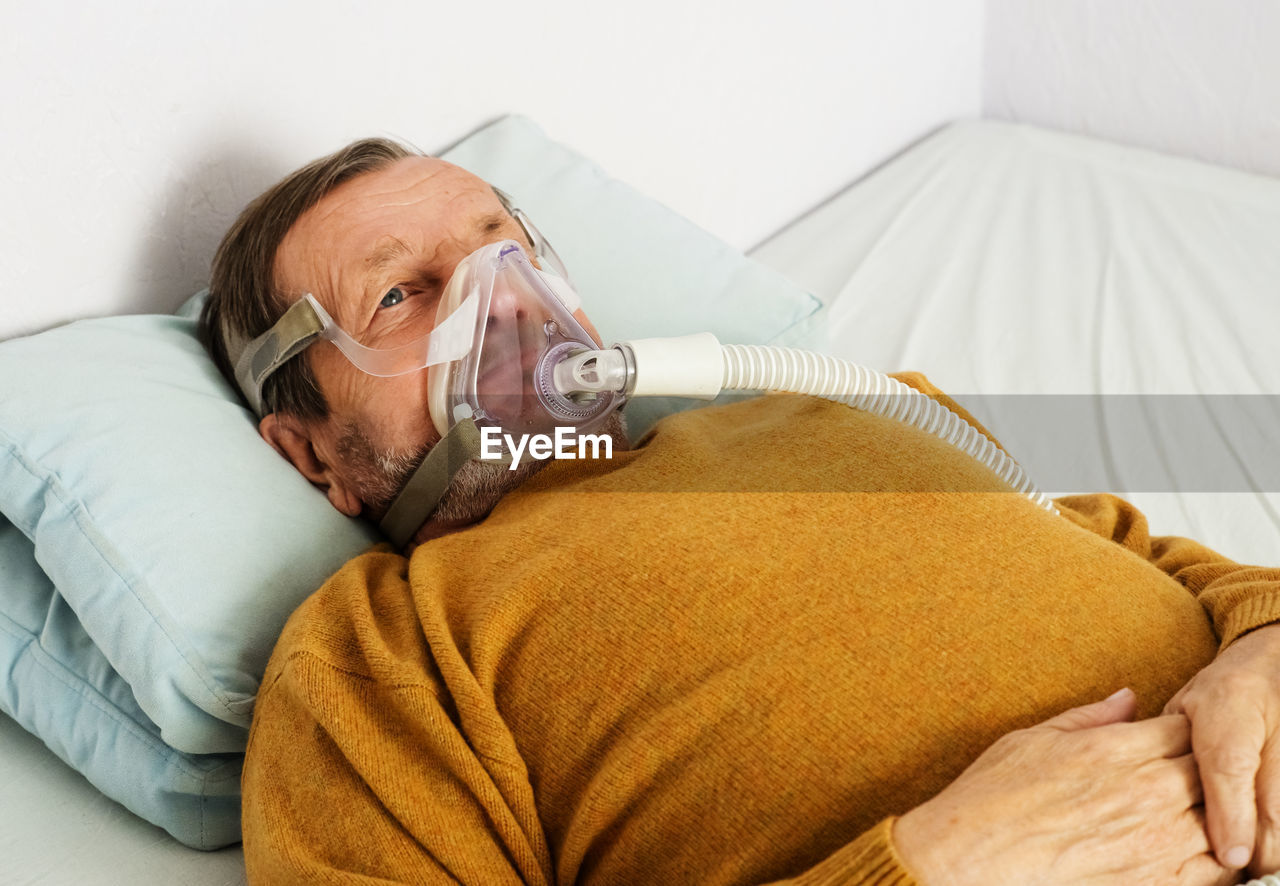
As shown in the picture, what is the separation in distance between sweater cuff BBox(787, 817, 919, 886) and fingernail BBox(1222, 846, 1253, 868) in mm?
232

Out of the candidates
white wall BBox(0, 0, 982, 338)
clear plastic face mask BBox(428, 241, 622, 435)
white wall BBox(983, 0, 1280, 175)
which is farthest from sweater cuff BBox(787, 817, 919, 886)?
white wall BBox(983, 0, 1280, 175)

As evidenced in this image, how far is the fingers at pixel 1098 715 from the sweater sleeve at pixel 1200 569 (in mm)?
160

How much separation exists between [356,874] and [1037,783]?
19.6 inches

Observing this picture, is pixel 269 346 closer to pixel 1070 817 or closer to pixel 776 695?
pixel 776 695

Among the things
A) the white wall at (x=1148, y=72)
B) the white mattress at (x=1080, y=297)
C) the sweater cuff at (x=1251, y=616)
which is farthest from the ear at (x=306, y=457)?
the white wall at (x=1148, y=72)

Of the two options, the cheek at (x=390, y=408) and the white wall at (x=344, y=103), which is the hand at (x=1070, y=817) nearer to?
the cheek at (x=390, y=408)

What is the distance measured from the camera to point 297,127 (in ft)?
4.79

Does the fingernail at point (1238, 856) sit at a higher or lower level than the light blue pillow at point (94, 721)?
higher

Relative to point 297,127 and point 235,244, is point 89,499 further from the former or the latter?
point 297,127

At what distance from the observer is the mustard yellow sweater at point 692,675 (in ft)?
2.80

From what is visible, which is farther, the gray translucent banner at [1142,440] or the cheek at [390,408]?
the gray translucent banner at [1142,440]

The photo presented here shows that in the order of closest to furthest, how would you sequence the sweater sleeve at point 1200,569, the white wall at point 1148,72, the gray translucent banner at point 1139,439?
1. the sweater sleeve at point 1200,569
2. the gray translucent banner at point 1139,439
3. the white wall at point 1148,72

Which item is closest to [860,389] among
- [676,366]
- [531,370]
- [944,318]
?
[676,366]

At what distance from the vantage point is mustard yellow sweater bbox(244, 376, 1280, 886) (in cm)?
85
